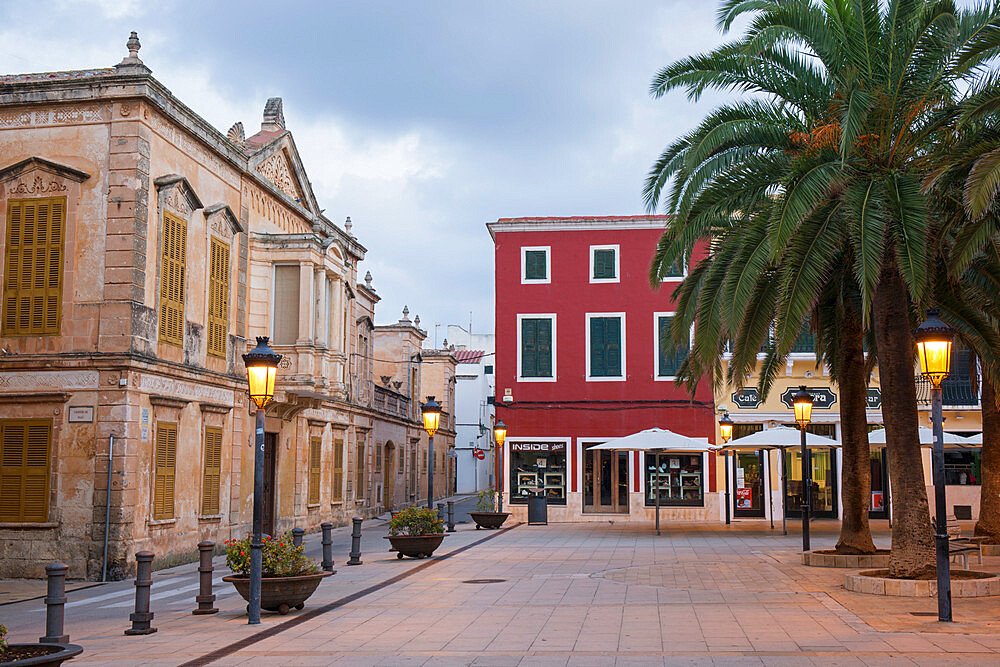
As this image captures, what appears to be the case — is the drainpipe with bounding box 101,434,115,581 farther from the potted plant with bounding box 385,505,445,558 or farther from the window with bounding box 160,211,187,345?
the potted plant with bounding box 385,505,445,558

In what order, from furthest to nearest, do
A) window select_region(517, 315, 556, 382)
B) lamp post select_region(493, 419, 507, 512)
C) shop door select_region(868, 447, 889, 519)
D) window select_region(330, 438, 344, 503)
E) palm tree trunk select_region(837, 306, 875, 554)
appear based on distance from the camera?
window select_region(517, 315, 556, 382) → shop door select_region(868, 447, 889, 519) → lamp post select_region(493, 419, 507, 512) → window select_region(330, 438, 344, 503) → palm tree trunk select_region(837, 306, 875, 554)

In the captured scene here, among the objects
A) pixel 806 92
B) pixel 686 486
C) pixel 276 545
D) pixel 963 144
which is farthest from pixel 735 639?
pixel 686 486

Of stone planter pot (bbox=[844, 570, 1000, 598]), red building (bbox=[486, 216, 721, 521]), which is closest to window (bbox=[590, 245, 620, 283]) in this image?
red building (bbox=[486, 216, 721, 521])

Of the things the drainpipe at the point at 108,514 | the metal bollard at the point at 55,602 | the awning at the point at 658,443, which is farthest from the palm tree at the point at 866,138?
the awning at the point at 658,443

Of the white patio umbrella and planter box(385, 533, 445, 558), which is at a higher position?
the white patio umbrella

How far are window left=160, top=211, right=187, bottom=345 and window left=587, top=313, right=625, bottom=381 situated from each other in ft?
56.3

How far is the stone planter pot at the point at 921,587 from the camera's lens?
14164 millimetres

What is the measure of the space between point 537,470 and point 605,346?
480cm

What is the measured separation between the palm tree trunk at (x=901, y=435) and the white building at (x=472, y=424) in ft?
167

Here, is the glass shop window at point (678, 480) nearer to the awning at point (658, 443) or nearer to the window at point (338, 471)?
the awning at point (658, 443)

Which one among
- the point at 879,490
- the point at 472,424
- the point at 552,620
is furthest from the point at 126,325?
the point at 472,424

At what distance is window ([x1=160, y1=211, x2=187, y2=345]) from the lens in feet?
64.8

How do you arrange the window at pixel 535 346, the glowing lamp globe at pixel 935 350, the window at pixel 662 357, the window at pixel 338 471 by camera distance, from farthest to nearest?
the window at pixel 535 346
the window at pixel 662 357
the window at pixel 338 471
the glowing lamp globe at pixel 935 350

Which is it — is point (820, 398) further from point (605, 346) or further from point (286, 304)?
point (286, 304)
